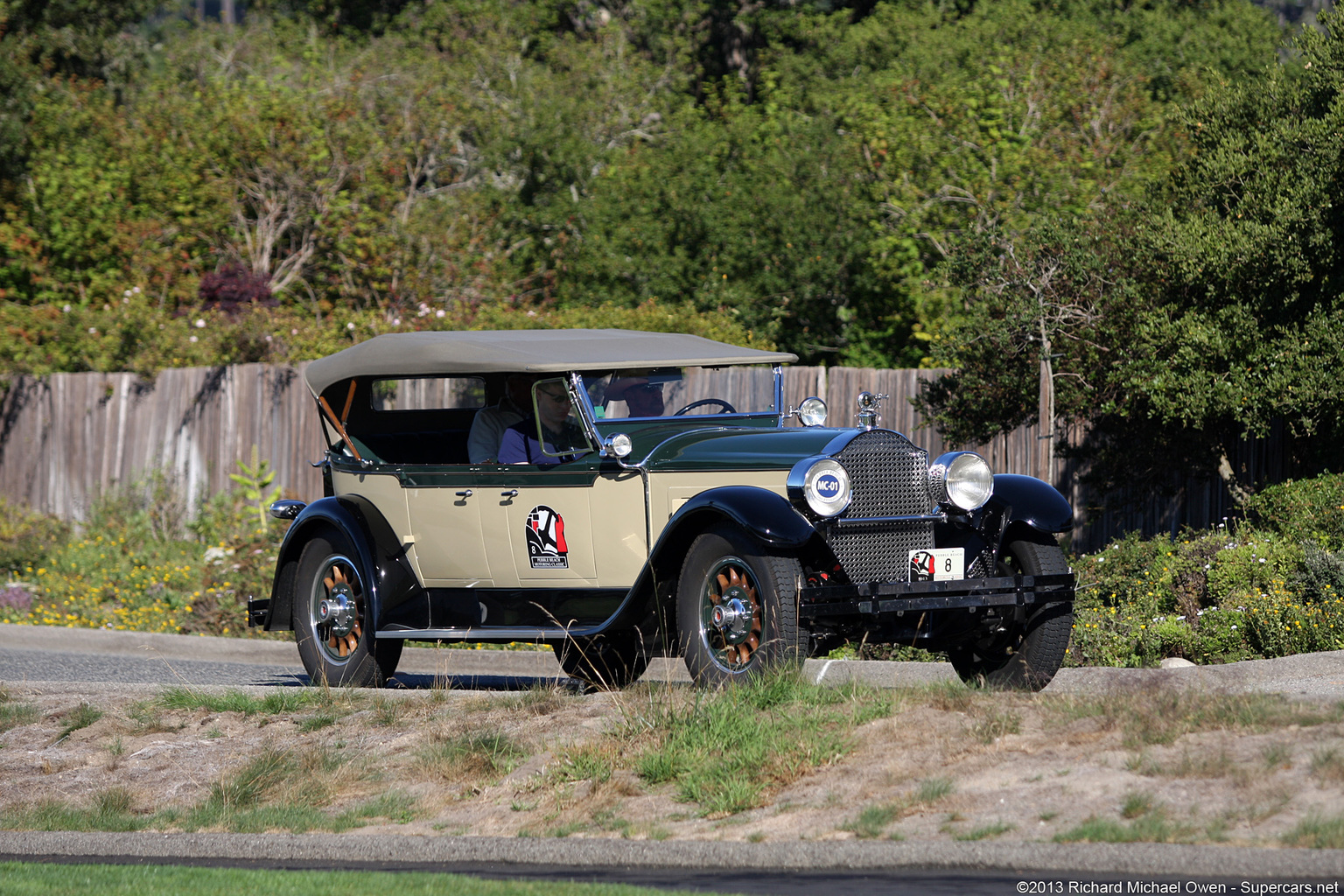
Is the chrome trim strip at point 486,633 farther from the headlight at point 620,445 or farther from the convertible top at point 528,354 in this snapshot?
the convertible top at point 528,354

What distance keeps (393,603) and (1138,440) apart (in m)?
6.54

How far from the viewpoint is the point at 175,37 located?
35312 millimetres

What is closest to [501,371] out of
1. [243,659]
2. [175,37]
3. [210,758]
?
[210,758]

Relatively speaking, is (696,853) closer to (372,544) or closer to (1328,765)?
(1328,765)

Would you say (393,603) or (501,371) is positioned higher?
(501,371)

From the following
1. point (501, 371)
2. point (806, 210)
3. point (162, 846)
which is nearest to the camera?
point (162, 846)

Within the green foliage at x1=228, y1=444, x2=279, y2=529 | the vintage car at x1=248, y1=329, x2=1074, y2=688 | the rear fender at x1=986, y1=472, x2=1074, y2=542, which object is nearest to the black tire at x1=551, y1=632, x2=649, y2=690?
the vintage car at x1=248, y1=329, x2=1074, y2=688

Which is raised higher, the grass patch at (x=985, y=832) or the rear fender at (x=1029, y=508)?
the rear fender at (x=1029, y=508)

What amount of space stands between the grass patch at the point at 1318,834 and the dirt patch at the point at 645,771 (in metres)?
0.04

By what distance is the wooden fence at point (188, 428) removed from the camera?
1471 centimetres

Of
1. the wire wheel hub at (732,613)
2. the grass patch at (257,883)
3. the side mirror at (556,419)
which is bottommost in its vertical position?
the grass patch at (257,883)

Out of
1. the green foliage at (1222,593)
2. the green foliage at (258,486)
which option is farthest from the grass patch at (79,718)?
the green foliage at (258,486)

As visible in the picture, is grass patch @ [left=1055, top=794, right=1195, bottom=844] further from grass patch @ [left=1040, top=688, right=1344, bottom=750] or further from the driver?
the driver

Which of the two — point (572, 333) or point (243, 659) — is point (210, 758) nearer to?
point (572, 333)
